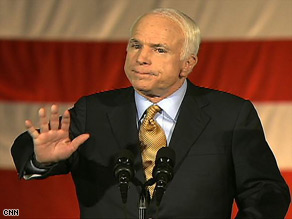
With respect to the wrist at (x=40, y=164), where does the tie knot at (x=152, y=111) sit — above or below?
above

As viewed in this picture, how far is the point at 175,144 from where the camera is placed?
5.13 feet

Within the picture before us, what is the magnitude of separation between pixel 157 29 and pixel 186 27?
8 centimetres

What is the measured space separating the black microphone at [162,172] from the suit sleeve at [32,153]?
11.3 inches

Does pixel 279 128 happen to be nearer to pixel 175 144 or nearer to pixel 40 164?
pixel 175 144

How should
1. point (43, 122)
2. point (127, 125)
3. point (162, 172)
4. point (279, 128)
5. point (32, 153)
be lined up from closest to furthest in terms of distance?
1. point (162, 172)
2. point (43, 122)
3. point (32, 153)
4. point (127, 125)
5. point (279, 128)

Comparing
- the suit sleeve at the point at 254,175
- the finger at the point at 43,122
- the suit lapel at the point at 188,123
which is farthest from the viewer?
the suit lapel at the point at 188,123

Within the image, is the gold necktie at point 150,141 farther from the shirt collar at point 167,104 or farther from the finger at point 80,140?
the finger at point 80,140

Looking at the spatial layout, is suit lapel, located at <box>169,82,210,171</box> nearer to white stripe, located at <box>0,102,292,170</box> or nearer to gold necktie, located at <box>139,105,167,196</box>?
gold necktie, located at <box>139,105,167,196</box>

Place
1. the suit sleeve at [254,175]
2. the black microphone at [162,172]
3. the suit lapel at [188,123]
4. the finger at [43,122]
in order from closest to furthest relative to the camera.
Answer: the black microphone at [162,172] → the finger at [43,122] → the suit sleeve at [254,175] → the suit lapel at [188,123]

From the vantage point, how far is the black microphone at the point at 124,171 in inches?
49.2

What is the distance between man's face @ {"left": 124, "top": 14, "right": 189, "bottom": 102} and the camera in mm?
1550

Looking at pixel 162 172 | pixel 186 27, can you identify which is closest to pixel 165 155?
pixel 162 172

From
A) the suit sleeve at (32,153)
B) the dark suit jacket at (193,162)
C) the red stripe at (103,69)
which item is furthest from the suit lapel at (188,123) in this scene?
the red stripe at (103,69)

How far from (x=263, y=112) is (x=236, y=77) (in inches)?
6.6
